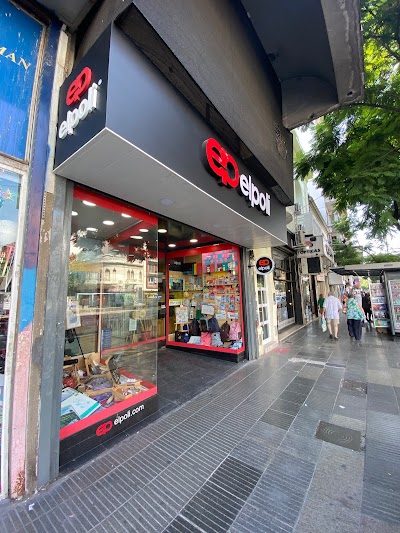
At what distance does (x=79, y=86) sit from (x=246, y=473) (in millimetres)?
4111

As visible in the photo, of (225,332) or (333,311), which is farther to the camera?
(333,311)

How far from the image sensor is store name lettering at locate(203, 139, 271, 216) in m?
2.93

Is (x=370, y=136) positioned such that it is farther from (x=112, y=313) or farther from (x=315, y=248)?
(x=112, y=313)

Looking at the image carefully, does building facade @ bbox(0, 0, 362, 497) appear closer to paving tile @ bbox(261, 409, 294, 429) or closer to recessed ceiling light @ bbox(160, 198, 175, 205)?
recessed ceiling light @ bbox(160, 198, 175, 205)

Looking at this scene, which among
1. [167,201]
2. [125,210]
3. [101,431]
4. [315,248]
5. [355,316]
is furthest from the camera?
[315,248]

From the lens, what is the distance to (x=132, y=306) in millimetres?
4160

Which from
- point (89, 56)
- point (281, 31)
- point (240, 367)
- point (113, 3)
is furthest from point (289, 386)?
point (281, 31)

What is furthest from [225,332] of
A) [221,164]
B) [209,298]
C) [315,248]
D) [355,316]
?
[315,248]

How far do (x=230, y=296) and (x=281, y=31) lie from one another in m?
5.88

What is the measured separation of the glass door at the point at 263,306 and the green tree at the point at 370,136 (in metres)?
3.12

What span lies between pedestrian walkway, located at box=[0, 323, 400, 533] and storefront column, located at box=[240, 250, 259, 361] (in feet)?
6.71

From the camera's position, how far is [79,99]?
2.07 m

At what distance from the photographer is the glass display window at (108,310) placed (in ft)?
9.98

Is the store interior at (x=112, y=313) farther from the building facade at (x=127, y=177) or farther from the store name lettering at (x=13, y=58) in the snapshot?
the store name lettering at (x=13, y=58)
